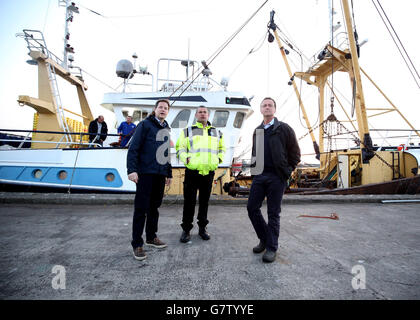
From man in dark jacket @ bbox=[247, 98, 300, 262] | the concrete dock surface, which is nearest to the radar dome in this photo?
the concrete dock surface

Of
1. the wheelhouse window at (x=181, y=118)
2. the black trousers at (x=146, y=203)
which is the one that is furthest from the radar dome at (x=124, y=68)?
the black trousers at (x=146, y=203)

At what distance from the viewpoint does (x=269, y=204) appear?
7.50 ft

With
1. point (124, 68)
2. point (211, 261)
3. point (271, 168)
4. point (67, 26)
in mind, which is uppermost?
point (67, 26)

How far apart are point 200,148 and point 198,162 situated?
187 mm

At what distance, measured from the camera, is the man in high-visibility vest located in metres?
2.71

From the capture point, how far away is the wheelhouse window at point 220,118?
6.88 meters

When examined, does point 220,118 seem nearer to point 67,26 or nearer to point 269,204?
point 269,204

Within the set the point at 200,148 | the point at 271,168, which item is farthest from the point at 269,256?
the point at 200,148

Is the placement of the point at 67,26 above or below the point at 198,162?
above

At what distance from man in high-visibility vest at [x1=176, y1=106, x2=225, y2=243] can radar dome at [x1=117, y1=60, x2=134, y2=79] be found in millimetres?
6218

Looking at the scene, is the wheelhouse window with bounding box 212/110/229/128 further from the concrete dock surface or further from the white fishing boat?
the concrete dock surface

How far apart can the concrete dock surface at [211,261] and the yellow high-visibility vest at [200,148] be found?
975 millimetres
